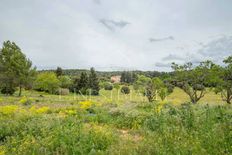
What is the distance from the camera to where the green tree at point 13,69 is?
4984 centimetres

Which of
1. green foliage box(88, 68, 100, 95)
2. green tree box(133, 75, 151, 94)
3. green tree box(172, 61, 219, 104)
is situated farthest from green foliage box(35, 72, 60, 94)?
green tree box(172, 61, 219, 104)

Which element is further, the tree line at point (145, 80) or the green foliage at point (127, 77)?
the green foliage at point (127, 77)

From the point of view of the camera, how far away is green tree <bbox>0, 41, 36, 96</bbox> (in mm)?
49844

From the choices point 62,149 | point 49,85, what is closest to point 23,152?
point 62,149

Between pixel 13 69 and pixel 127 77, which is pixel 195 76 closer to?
pixel 13 69

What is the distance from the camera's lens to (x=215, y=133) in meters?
5.78

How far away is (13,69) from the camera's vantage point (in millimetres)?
49875

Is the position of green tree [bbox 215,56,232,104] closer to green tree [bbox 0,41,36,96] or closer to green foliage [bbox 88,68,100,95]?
green tree [bbox 0,41,36,96]

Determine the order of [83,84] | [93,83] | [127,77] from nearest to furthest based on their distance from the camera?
1. [83,84]
2. [93,83]
3. [127,77]

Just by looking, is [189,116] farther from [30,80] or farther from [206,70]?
[30,80]

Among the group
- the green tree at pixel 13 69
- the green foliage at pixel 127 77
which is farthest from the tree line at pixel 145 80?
the green foliage at pixel 127 77

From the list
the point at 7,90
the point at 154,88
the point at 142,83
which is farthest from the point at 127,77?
the point at 7,90

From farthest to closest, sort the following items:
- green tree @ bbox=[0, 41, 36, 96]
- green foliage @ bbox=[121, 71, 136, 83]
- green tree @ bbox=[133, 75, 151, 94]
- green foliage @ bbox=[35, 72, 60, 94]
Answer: green foliage @ bbox=[121, 71, 136, 83], green foliage @ bbox=[35, 72, 60, 94], green tree @ bbox=[133, 75, 151, 94], green tree @ bbox=[0, 41, 36, 96]

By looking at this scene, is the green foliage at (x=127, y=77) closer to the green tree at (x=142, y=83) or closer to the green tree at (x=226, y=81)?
the green tree at (x=142, y=83)
